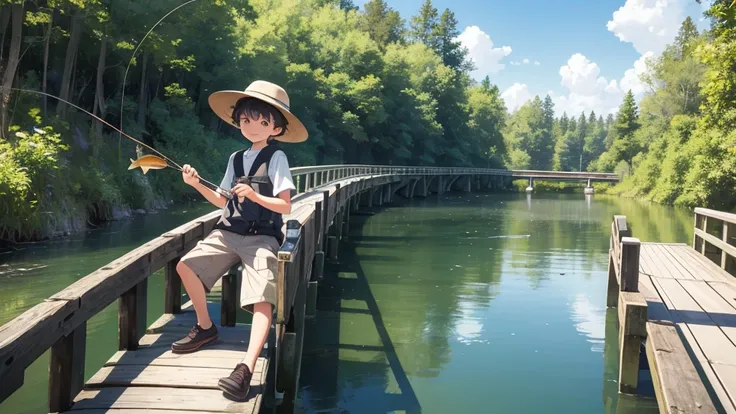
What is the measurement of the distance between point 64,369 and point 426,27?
88.2 metres

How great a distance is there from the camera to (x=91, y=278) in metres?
3.63

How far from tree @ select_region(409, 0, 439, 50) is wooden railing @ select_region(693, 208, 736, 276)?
79.2 metres

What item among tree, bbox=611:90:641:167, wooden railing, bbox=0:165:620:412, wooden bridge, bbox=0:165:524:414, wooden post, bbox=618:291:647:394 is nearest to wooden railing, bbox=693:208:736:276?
→ wooden post, bbox=618:291:647:394

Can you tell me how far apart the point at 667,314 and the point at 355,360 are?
3.60 meters

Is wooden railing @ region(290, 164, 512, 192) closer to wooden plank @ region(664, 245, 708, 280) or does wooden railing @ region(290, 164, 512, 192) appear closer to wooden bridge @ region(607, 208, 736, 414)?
wooden plank @ region(664, 245, 708, 280)

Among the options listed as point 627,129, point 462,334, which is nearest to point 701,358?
point 462,334

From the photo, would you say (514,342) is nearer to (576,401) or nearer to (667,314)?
(576,401)

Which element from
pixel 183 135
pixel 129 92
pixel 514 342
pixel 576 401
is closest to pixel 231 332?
pixel 576 401

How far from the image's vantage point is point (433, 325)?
9.80 m

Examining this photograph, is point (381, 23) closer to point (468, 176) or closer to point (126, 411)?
point (468, 176)

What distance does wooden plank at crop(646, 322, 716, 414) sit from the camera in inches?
154

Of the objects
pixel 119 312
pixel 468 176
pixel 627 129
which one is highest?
pixel 627 129

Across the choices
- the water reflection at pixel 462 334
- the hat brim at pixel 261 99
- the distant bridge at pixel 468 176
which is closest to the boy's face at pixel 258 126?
the hat brim at pixel 261 99

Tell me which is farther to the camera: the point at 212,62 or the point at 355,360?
the point at 212,62
